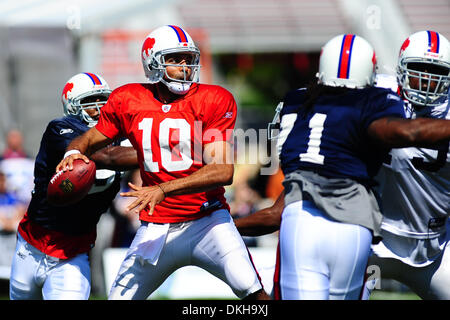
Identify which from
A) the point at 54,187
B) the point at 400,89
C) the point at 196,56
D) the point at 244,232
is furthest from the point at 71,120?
the point at 400,89

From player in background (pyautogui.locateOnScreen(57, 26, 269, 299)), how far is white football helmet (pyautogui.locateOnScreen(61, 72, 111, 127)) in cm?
58

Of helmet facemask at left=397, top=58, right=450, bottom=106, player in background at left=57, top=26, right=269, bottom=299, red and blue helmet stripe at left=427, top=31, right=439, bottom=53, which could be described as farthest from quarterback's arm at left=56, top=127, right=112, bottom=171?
red and blue helmet stripe at left=427, top=31, right=439, bottom=53

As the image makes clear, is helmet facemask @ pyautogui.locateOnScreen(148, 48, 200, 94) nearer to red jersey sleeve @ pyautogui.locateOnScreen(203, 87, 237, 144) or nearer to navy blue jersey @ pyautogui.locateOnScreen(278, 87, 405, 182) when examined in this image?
red jersey sleeve @ pyautogui.locateOnScreen(203, 87, 237, 144)

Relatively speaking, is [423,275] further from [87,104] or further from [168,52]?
[87,104]

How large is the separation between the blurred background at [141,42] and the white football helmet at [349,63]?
5055 millimetres

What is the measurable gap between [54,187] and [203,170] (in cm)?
93

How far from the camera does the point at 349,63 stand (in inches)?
144

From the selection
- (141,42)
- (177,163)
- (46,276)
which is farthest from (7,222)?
(141,42)

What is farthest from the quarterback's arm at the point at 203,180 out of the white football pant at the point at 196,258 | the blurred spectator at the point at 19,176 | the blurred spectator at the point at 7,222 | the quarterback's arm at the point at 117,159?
the blurred spectator at the point at 19,176

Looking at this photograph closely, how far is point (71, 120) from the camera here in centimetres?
480

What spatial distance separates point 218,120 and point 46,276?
1561mm

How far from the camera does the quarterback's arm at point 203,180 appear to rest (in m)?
3.84

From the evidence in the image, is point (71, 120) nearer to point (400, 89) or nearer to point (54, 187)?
point (54, 187)
